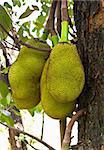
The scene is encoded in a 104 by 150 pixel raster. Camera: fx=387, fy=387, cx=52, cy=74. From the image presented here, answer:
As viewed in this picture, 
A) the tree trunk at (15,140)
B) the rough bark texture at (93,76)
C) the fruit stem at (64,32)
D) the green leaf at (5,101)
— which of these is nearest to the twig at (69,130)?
the rough bark texture at (93,76)

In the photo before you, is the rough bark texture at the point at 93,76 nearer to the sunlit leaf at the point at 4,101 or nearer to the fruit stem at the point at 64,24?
the fruit stem at the point at 64,24

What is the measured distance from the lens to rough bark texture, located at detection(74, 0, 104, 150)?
0.66 m

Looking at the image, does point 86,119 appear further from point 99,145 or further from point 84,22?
point 84,22

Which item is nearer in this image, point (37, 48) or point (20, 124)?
point (37, 48)

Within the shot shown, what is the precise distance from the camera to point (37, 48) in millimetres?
747

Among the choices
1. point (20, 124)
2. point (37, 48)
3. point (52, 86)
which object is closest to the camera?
point (52, 86)

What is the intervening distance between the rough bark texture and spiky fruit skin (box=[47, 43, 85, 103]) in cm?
4

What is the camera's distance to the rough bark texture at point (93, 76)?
66 centimetres

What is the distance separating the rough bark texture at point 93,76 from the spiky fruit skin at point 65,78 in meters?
0.04

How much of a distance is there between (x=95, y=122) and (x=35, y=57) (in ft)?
0.62

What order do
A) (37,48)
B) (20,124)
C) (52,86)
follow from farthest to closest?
(20,124)
(37,48)
(52,86)

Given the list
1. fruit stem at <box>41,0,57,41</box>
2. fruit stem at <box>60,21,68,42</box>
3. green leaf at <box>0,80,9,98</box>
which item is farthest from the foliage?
fruit stem at <box>60,21,68,42</box>

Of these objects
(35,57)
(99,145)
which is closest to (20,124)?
(35,57)

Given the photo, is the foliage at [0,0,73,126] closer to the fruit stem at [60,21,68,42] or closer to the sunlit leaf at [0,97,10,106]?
the sunlit leaf at [0,97,10,106]
